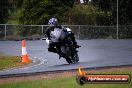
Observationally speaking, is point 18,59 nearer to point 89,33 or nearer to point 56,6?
point 89,33

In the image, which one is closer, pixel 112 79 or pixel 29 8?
pixel 112 79

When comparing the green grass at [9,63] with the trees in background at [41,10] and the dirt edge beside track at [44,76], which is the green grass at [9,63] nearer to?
the dirt edge beside track at [44,76]

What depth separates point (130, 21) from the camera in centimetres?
5012

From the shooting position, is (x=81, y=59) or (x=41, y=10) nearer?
(x=81, y=59)

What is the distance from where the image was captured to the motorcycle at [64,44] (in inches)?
717

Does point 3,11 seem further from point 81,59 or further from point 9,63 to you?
point 9,63

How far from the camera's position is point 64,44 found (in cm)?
1861

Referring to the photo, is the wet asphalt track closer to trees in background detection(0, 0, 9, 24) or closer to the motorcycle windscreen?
the motorcycle windscreen

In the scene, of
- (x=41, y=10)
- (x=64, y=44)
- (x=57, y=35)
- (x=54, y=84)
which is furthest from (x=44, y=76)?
(x=41, y=10)

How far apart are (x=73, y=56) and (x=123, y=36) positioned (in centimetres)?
2830

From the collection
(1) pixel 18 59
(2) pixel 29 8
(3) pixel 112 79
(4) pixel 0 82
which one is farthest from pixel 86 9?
(3) pixel 112 79

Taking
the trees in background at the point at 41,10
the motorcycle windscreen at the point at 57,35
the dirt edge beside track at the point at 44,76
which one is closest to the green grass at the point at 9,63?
the motorcycle windscreen at the point at 57,35

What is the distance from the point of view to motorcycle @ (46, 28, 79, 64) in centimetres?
1822

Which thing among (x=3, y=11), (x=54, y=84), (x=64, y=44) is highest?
(x=3, y=11)
